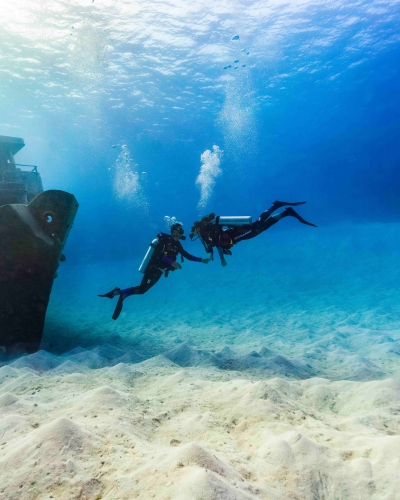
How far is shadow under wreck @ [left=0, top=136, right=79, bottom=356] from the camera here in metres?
7.48

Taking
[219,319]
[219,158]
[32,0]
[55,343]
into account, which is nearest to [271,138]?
[219,158]

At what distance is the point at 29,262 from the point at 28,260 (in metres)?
0.06

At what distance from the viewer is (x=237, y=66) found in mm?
27172

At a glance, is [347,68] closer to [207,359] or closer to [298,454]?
[207,359]

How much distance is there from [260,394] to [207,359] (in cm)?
310

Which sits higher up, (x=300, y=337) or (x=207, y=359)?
(x=207, y=359)

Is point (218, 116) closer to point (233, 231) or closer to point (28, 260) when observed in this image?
point (233, 231)

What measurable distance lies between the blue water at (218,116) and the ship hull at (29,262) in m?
3.26

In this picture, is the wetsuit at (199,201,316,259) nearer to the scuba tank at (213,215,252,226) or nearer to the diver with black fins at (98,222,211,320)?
the scuba tank at (213,215,252,226)

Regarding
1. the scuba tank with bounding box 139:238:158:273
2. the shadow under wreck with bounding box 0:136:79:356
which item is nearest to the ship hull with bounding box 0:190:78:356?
the shadow under wreck with bounding box 0:136:79:356

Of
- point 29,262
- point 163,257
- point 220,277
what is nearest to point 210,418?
point 163,257

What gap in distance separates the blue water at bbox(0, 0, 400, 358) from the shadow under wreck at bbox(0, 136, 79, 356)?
322cm

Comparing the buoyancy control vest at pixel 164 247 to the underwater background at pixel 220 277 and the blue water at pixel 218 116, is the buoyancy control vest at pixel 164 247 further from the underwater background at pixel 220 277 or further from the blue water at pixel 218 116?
the blue water at pixel 218 116

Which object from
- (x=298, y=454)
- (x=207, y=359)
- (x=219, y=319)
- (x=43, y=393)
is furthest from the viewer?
(x=219, y=319)
